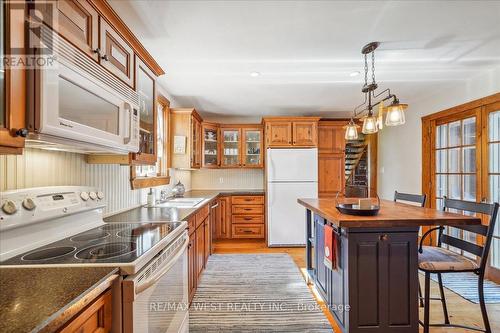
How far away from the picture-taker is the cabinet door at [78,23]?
1.05m

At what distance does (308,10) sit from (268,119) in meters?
2.61

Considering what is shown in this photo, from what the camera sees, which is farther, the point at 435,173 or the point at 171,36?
the point at 435,173

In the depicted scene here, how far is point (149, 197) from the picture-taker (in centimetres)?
259

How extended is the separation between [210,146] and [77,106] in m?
3.59

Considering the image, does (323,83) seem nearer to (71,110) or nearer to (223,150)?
(223,150)

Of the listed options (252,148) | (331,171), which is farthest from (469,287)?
(252,148)

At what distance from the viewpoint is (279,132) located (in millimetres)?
4320

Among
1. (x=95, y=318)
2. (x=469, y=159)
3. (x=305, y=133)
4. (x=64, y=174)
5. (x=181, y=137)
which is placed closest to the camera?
(x=95, y=318)

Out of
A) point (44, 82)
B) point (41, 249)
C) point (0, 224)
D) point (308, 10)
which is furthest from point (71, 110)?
point (308, 10)

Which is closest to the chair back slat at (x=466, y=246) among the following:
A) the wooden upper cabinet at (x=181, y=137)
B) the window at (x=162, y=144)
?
the window at (x=162, y=144)

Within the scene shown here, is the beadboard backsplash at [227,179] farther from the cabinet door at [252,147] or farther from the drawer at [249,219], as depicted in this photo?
the drawer at [249,219]

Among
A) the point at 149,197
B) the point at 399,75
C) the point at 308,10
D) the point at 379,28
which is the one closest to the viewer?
the point at 308,10

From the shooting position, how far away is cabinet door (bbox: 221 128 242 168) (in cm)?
477

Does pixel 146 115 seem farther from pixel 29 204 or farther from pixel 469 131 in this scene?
pixel 469 131
